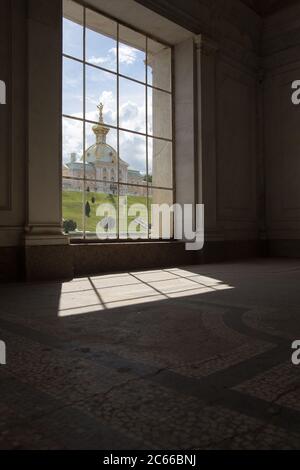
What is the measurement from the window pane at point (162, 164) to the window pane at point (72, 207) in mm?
2252

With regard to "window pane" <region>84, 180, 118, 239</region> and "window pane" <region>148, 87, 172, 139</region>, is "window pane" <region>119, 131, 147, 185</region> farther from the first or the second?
"window pane" <region>148, 87, 172, 139</region>

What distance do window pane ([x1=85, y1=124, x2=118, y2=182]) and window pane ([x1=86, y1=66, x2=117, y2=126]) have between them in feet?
0.63

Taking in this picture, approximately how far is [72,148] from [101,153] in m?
0.65

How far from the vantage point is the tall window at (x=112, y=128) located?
7.00 metres

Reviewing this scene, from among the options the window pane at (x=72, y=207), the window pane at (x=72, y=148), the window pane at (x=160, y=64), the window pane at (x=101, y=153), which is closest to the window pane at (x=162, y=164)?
the window pane at (x=160, y=64)

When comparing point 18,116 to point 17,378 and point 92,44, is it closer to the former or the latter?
point 92,44

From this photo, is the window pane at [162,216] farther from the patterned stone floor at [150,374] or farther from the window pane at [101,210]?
the patterned stone floor at [150,374]

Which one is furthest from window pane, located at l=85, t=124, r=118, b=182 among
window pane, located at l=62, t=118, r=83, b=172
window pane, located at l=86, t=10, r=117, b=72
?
window pane, located at l=86, t=10, r=117, b=72

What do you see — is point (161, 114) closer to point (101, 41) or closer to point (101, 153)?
point (101, 41)

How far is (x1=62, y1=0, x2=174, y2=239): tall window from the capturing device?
23.0 ft

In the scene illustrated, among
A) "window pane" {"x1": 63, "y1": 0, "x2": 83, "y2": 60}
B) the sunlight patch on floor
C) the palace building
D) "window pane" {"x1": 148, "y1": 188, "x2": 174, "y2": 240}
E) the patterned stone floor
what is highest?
"window pane" {"x1": 63, "y1": 0, "x2": 83, "y2": 60}

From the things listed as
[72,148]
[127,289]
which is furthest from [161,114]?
[127,289]

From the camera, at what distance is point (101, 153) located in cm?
740
